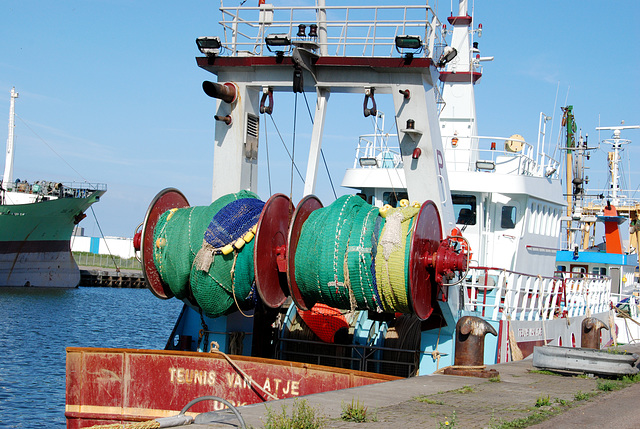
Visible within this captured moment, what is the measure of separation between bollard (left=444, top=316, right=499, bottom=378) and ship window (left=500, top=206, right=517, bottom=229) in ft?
21.0

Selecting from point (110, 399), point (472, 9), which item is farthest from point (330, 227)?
point (472, 9)

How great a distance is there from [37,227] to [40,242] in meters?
1.70

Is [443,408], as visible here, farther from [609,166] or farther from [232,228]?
[609,166]

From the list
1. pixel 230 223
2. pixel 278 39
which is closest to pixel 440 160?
pixel 278 39

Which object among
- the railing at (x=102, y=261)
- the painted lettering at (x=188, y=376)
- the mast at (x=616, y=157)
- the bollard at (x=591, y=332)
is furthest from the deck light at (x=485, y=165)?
the railing at (x=102, y=261)

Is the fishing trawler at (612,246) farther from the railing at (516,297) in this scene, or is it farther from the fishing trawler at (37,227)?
the fishing trawler at (37,227)

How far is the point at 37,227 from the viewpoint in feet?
209

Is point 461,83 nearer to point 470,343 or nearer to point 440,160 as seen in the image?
point 440,160

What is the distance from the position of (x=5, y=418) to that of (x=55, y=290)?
49078 millimetres

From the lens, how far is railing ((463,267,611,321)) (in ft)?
41.7

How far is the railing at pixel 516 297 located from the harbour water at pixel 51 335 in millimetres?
9223

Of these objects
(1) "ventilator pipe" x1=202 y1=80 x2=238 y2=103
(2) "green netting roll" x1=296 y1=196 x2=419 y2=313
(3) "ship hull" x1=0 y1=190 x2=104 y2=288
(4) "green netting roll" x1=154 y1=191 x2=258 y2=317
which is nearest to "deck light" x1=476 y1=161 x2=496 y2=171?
(1) "ventilator pipe" x1=202 y1=80 x2=238 y2=103

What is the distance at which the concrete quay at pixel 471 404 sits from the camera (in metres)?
6.87

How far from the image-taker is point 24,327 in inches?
1326
